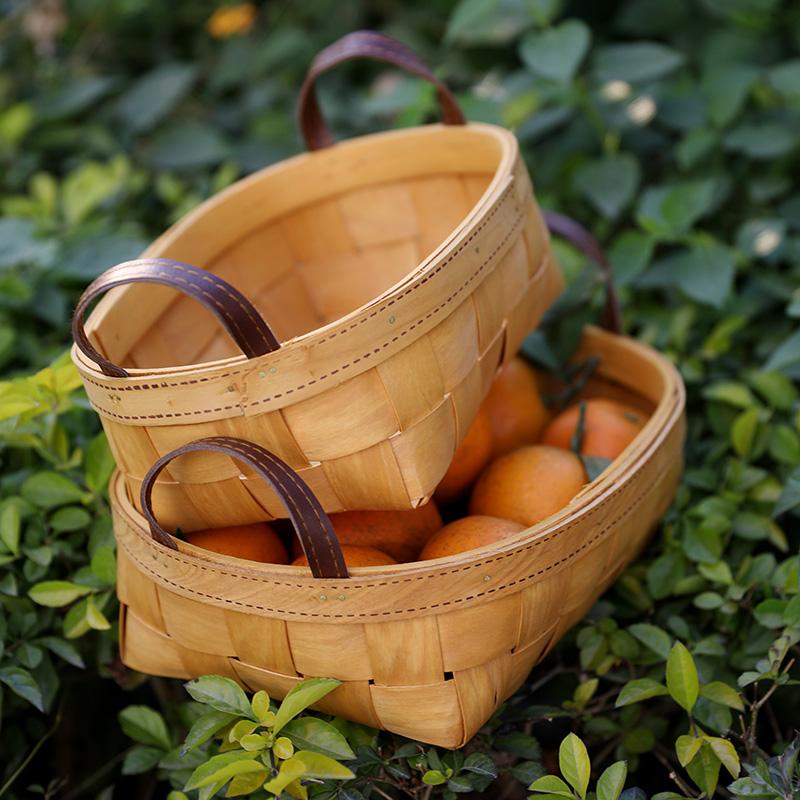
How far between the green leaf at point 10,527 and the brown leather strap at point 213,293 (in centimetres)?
29

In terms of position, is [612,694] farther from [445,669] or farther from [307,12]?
[307,12]

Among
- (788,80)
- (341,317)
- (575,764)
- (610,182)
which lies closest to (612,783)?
(575,764)

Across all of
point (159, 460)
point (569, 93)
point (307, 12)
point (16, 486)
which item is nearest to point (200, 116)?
point (307, 12)

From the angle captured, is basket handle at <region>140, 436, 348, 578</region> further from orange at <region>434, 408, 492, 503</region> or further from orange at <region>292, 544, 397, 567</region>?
orange at <region>434, 408, 492, 503</region>

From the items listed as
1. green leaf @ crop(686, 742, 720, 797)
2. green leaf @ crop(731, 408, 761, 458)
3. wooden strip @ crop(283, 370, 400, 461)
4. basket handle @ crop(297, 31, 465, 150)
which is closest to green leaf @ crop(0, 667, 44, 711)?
wooden strip @ crop(283, 370, 400, 461)

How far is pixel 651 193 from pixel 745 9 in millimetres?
406

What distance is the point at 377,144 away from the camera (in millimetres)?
1093

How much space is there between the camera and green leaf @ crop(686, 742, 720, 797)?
2.50 ft

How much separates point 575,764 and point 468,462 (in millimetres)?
334

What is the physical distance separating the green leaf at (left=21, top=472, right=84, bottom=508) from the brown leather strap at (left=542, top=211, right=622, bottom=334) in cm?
61

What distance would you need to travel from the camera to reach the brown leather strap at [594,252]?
111cm

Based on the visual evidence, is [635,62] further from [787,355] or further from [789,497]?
[789,497]

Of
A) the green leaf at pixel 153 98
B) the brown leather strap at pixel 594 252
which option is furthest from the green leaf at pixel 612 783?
the green leaf at pixel 153 98

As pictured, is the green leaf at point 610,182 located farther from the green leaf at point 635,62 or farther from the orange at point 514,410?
the orange at point 514,410
